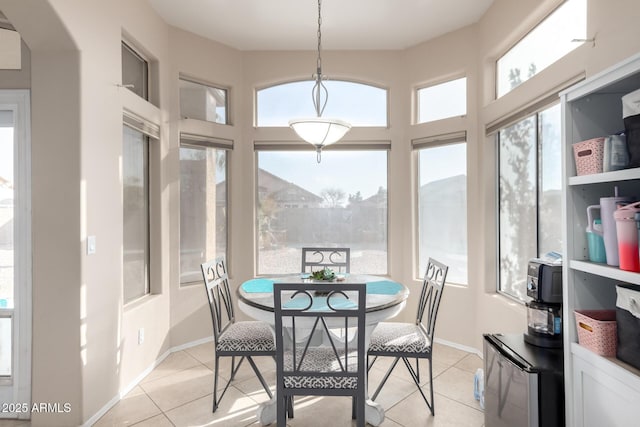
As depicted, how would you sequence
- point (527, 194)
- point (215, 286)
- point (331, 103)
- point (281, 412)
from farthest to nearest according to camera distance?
point (331, 103) → point (527, 194) → point (215, 286) → point (281, 412)

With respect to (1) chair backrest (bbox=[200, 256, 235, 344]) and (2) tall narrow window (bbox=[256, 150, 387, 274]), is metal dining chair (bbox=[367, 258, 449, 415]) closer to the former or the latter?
(1) chair backrest (bbox=[200, 256, 235, 344])

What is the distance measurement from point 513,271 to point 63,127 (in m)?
3.51

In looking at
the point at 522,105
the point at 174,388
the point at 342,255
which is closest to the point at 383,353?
the point at 342,255

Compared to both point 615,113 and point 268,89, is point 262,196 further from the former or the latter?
point 615,113

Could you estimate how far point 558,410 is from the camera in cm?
167

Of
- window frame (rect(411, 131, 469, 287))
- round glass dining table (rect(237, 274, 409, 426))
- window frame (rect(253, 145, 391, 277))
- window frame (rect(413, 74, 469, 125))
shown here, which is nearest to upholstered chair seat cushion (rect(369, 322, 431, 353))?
round glass dining table (rect(237, 274, 409, 426))

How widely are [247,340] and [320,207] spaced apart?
196 centimetres

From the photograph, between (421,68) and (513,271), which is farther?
(421,68)

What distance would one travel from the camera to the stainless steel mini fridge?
1.65 m

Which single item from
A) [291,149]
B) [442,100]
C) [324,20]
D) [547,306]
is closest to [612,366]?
[547,306]

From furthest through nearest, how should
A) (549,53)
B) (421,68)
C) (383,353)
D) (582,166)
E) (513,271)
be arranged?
(421,68) → (513,271) → (549,53) → (383,353) → (582,166)

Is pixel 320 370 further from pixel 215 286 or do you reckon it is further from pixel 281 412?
pixel 215 286

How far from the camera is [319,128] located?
7.73ft

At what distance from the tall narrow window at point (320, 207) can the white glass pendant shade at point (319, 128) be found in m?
1.54
